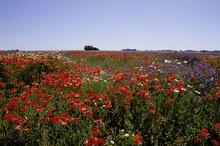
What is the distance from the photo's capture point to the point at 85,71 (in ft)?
30.9

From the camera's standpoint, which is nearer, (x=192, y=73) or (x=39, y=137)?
(x=39, y=137)

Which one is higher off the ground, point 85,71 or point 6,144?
point 85,71

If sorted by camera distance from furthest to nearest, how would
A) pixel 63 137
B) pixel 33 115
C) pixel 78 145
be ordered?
1. pixel 33 115
2. pixel 63 137
3. pixel 78 145

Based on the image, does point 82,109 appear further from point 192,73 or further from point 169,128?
point 192,73

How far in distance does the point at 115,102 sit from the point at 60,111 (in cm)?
117

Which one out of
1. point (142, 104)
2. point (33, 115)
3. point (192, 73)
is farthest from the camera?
point (192, 73)

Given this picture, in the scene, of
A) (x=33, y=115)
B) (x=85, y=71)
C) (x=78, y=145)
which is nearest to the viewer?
(x=78, y=145)

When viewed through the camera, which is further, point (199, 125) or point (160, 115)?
point (160, 115)

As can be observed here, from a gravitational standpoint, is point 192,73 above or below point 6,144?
above

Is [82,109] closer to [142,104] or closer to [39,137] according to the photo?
[39,137]

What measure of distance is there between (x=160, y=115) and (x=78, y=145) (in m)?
1.91

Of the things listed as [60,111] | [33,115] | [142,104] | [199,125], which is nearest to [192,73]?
[142,104]

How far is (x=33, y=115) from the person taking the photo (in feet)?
15.9

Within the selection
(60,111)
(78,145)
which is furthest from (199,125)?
(60,111)
